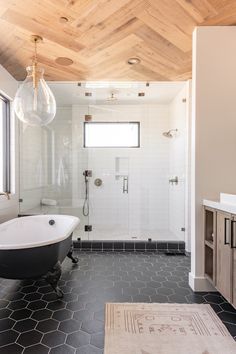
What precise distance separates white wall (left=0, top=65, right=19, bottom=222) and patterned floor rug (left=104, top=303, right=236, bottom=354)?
6.65ft

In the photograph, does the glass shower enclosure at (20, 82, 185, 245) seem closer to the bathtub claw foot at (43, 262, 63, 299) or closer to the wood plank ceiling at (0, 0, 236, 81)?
the wood plank ceiling at (0, 0, 236, 81)

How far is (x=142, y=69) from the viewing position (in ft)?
10.8

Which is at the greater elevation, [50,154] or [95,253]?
[50,154]

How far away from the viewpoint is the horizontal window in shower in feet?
15.8

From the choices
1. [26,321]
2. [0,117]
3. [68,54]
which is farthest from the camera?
[0,117]

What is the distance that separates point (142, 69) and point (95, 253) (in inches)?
106

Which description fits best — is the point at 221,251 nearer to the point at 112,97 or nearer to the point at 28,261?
the point at 28,261

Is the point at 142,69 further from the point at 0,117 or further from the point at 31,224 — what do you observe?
the point at 31,224

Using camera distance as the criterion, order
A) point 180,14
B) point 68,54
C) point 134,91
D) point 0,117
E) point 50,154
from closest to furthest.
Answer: point 180,14 → point 68,54 → point 0,117 → point 134,91 → point 50,154

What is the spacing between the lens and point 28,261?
Answer: 216 centimetres

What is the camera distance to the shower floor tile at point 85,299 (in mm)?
1729

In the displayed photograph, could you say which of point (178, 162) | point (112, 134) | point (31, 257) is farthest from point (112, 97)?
point (31, 257)

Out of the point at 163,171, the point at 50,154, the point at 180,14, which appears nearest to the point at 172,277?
the point at 163,171

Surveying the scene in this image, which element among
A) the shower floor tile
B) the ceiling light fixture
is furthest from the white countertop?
the ceiling light fixture
